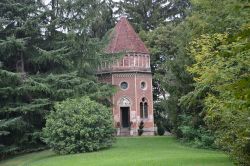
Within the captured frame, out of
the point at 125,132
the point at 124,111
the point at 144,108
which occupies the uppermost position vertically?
the point at 144,108

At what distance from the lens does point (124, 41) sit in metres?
40.1

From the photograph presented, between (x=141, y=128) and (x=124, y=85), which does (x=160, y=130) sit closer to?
(x=141, y=128)

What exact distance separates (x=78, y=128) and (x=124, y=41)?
689 inches

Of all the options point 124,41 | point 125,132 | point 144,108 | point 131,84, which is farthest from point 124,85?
point 125,132

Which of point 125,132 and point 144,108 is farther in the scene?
point 144,108

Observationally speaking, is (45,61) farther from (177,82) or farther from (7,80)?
(177,82)

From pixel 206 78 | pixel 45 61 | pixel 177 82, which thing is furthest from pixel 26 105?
pixel 206 78

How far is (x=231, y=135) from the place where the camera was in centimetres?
1491

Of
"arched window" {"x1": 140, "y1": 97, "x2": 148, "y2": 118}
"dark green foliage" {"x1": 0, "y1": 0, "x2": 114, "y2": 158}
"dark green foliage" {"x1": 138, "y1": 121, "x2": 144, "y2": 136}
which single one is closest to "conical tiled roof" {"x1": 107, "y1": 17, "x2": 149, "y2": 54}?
"arched window" {"x1": 140, "y1": 97, "x2": 148, "y2": 118}

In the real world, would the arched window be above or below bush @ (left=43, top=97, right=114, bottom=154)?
above

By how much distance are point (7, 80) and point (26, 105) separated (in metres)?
2.01

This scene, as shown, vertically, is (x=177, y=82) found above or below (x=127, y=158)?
above

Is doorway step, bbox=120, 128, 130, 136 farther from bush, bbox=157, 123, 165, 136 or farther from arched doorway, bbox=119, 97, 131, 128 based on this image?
bush, bbox=157, 123, 165, 136

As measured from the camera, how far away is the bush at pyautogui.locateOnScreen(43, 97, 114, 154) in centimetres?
2403
